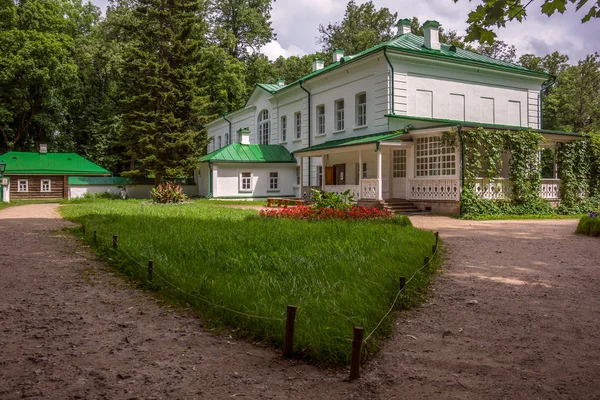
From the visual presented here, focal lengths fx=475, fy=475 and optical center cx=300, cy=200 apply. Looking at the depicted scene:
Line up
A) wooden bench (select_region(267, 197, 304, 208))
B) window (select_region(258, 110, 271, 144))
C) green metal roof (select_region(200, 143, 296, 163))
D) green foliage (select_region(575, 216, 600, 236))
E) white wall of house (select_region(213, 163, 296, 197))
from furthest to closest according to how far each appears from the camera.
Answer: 1. window (select_region(258, 110, 271, 144))
2. white wall of house (select_region(213, 163, 296, 197))
3. green metal roof (select_region(200, 143, 296, 163))
4. wooden bench (select_region(267, 197, 304, 208))
5. green foliage (select_region(575, 216, 600, 236))

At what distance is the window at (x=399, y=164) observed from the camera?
69.8 ft

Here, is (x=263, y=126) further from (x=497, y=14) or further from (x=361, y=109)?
(x=497, y=14)

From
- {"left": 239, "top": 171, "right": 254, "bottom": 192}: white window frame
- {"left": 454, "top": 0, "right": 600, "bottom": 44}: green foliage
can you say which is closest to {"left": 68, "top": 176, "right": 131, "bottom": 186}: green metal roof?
{"left": 239, "top": 171, "right": 254, "bottom": 192}: white window frame

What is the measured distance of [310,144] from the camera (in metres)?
27.9

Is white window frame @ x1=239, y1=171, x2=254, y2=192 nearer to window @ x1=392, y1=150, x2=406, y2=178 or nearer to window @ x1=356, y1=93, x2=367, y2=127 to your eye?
window @ x1=356, y1=93, x2=367, y2=127

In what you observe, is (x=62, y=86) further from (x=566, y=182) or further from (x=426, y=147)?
(x=566, y=182)

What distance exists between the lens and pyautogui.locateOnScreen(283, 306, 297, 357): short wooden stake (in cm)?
340

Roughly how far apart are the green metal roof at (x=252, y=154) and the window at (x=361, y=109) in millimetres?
7459

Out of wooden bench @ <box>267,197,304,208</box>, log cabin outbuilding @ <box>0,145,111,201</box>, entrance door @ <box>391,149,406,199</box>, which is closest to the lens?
entrance door @ <box>391,149,406,199</box>

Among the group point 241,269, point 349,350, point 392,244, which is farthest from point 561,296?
point 241,269

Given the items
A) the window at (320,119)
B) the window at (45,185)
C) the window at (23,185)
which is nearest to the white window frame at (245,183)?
Result: the window at (320,119)

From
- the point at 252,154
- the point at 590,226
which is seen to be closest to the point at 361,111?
the point at 252,154

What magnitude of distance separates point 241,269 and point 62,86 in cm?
4017

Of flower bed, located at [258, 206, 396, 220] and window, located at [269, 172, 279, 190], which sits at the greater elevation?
window, located at [269, 172, 279, 190]
